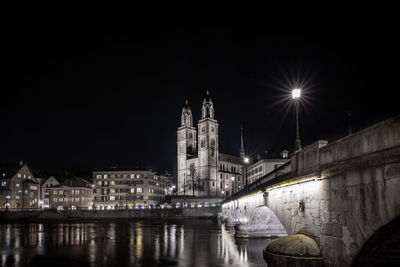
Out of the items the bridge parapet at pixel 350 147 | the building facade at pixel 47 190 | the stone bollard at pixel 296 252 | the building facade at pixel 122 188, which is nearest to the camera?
the bridge parapet at pixel 350 147

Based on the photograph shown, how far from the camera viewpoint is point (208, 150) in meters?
186

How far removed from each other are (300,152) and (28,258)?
24006 millimetres

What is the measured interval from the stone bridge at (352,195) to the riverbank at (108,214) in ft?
345

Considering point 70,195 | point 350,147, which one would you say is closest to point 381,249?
point 350,147

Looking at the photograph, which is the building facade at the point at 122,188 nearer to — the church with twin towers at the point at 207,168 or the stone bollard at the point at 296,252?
the church with twin towers at the point at 207,168

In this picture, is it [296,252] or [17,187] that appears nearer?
[296,252]

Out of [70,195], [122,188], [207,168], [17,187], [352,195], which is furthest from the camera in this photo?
[207,168]

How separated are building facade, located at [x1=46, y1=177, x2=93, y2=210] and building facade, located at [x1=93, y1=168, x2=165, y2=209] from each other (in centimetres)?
394

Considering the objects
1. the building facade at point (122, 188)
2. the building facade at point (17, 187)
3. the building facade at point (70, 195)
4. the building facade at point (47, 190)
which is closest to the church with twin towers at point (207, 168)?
the building facade at point (122, 188)

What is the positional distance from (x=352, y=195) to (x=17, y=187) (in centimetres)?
13773

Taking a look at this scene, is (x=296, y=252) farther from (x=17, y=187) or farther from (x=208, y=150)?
(x=208, y=150)

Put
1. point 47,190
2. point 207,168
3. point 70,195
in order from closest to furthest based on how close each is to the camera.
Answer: point 70,195 → point 47,190 → point 207,168

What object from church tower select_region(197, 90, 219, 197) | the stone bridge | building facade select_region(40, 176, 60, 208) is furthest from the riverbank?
the stone bridge

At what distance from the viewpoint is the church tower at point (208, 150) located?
597 feet
